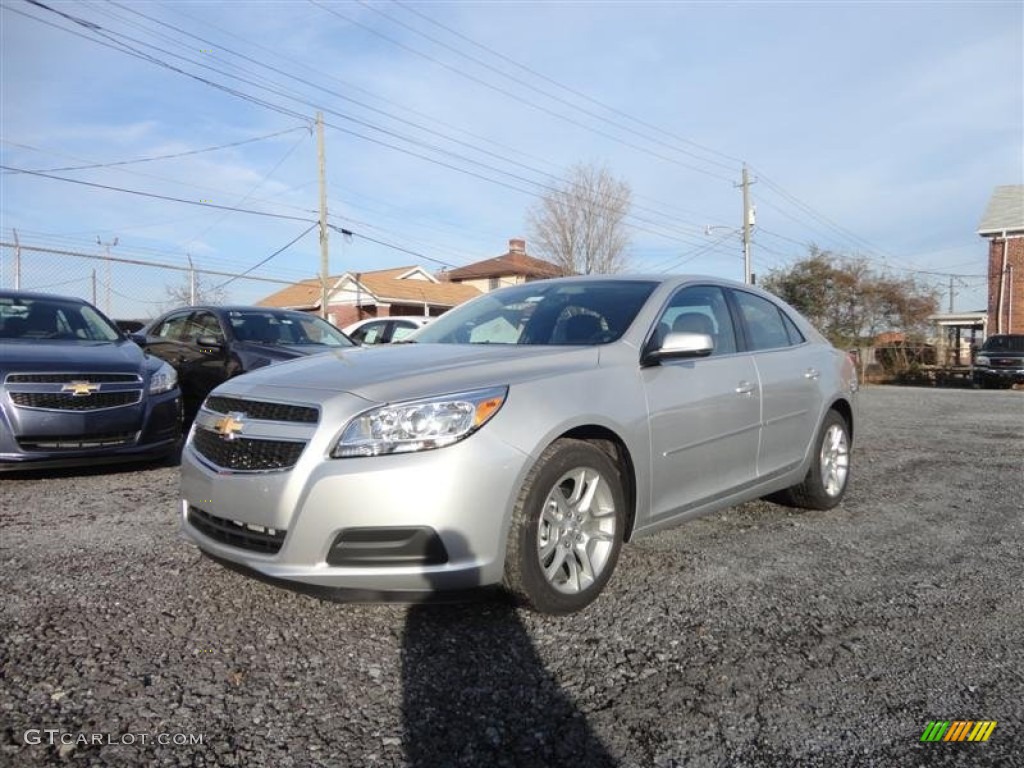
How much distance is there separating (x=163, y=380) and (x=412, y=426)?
4199 millimetres

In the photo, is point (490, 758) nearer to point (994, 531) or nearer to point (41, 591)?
point (41, 591)

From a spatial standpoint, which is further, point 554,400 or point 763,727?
point 554,400

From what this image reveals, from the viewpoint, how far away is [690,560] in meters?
3.82

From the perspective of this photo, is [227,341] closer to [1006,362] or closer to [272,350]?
[272,350]

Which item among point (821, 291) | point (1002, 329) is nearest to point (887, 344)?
point (821, 291)

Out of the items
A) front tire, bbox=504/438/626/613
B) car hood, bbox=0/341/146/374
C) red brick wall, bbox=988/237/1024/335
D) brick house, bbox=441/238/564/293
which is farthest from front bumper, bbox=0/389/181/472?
brick house, bbox=441/238/564/293

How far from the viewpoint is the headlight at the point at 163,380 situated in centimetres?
598

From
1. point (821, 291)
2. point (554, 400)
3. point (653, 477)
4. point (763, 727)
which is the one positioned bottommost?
point (763, 727)

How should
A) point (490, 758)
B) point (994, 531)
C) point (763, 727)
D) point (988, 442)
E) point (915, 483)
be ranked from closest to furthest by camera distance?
point (490, 758) < point (763, 727) < point (994, 531) < point (915, 483) < point (988, 442)

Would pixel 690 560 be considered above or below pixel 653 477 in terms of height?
below

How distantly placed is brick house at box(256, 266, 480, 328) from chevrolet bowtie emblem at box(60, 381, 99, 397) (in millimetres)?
29634

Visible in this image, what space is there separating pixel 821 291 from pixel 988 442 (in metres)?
19.7

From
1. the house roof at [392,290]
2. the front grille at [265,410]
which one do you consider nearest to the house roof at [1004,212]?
the house roof at [392,290]

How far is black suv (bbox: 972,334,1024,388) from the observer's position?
20.6 metres
